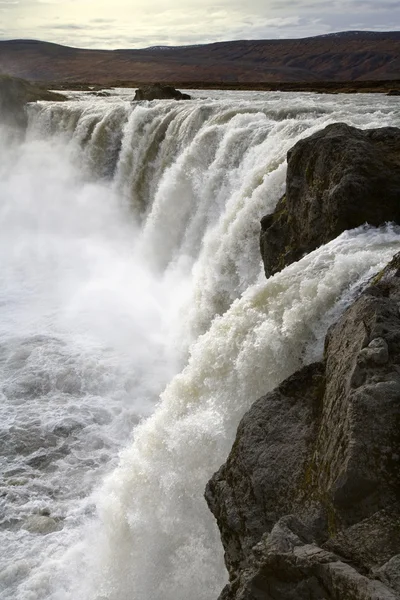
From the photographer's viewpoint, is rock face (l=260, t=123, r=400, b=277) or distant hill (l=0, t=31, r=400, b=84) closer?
rock face (l=260, t=123, r=400, b=277)

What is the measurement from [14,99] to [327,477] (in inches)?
1092

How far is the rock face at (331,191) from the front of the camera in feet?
28.9

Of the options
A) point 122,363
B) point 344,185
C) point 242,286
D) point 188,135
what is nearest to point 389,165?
point 344,185

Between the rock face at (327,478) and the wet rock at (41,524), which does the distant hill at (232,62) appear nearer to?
the wet rock at (41,524)

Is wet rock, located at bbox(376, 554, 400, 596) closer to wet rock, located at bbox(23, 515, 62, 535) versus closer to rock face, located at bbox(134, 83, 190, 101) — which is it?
wet rock, located at bbox(23, 515, 62, 535)

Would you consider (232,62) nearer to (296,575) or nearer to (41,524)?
(41,524)

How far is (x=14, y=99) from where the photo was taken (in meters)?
28.5

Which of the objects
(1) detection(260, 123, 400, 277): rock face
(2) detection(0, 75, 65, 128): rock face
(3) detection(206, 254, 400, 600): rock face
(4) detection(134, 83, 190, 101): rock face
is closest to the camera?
(3) detection(206, 254, 400, 600): rock face

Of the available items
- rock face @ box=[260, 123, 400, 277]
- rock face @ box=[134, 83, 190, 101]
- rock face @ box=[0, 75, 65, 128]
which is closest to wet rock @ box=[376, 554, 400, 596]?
rock face @ box=[260, 123, 400, 277]

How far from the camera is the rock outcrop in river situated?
3.84 m

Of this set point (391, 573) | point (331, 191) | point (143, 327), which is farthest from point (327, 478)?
point (143, 327)

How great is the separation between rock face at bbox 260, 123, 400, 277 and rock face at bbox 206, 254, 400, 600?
107 inches

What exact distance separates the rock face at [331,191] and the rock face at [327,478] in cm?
271

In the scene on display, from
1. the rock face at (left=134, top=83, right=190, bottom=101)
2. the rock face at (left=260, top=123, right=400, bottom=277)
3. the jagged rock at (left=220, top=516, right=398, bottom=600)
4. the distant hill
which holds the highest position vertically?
the distant hill
